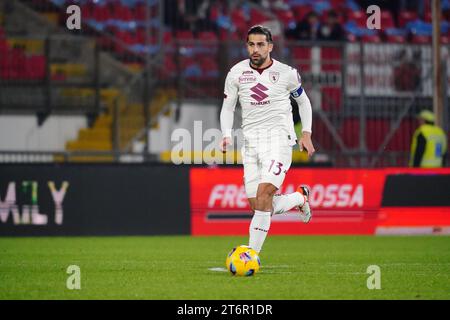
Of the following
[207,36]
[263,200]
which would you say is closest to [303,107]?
[263,200]

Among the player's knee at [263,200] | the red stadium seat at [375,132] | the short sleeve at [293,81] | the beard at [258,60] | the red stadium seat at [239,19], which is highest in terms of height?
the red stadium seat at [239,19]

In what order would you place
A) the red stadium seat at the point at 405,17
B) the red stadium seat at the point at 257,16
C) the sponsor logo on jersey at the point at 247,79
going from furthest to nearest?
the red stadium seat at the point at 405,17, the red stadium seat at the point at 257,16, the sponsor logo on jersey at the point at 247,79

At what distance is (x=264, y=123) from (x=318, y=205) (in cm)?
710

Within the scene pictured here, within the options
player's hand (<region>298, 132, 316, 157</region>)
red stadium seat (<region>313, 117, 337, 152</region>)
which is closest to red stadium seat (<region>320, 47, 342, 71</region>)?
red stadium seat (<region>313, 117, 337, 152</region>)

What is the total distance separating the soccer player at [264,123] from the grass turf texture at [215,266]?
92 cm

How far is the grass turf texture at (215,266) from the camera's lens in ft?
31.9

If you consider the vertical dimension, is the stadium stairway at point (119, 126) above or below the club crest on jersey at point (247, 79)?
below

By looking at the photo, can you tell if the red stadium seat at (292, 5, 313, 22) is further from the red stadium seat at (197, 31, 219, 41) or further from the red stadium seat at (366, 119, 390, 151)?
the red stadium seat at (366, 119, 390, 151)

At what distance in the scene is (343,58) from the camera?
2197 centimetres

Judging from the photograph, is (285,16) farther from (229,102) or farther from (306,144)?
(306,144)

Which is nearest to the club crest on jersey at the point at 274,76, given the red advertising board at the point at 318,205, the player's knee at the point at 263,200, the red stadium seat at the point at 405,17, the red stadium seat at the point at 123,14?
the player's knee at the point at 263,200

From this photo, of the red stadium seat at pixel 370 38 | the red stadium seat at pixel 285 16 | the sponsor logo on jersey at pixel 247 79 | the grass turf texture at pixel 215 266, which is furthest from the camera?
the red stadium seat at pixel 285 16

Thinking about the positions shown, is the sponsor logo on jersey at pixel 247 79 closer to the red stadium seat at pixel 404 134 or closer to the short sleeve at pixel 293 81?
the short sleeve at pixel 293 81
